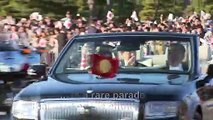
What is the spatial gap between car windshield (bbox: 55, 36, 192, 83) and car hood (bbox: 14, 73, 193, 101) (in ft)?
2.84

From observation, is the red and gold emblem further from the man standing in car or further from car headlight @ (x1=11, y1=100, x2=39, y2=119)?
car headlight @ (x1=11, y1=100, x2=39, y2=119)

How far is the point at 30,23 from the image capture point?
26.0 meters

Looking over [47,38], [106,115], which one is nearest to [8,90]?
[106,115]

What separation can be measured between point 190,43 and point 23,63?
6149 millimetres

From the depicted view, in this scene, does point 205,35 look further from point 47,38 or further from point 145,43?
point 145,43

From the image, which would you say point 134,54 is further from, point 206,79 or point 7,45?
point 7,45

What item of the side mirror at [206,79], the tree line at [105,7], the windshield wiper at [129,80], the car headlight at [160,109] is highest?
the tree line at [105,7]

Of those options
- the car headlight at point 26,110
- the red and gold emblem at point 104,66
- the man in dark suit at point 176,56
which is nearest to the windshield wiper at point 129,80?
the red and gold emblem at point 104,66

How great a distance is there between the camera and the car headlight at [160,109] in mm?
6895

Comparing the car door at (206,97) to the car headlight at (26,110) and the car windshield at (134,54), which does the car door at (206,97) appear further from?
the car headlight at (26,110)

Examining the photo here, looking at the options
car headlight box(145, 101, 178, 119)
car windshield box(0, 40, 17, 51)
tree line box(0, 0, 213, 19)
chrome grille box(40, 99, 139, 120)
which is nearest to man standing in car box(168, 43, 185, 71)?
car headlight box(145, 101, 178, 119)

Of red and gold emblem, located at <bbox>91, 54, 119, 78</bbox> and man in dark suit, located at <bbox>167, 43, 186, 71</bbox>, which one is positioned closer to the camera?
red and gold emblem, located at <bbox>91, 54, 119, 78</bbox>

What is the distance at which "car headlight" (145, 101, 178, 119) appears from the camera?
6.89 metres

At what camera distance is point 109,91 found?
7070 millimetres
